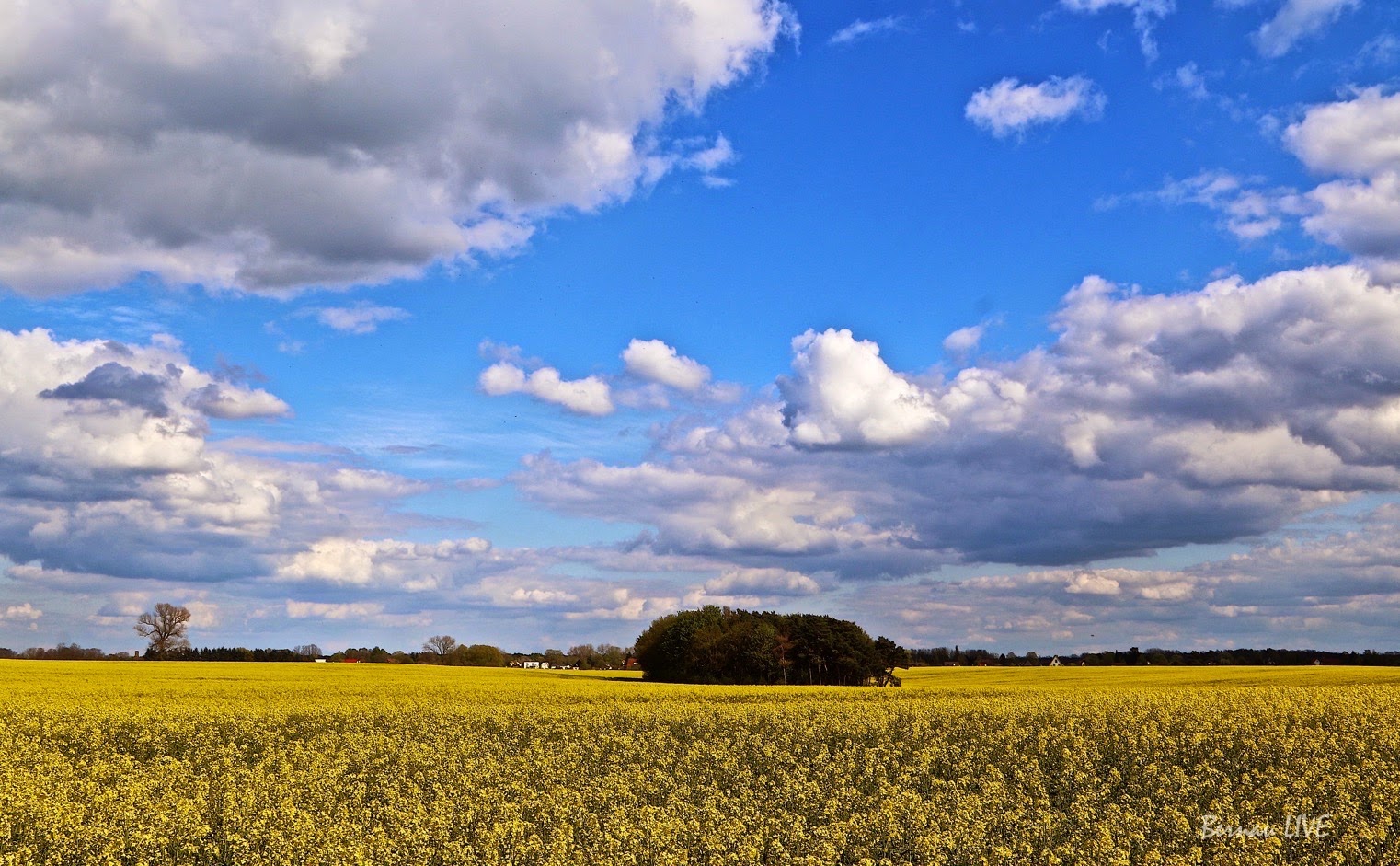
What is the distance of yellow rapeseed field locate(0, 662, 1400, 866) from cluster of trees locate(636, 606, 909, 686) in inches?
2296

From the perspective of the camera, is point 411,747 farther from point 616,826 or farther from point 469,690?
point 469,690

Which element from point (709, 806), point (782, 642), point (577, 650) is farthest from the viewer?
point (577, 650)

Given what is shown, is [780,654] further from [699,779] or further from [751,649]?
[699,779]

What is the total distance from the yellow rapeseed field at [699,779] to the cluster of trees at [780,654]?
58.3 metres

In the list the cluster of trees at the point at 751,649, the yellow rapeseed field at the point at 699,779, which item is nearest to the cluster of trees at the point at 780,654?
the cluster of trees at the point at 751,649

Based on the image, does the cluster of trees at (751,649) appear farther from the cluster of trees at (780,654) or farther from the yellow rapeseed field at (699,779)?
the yellow rapeseed field at (699,779)

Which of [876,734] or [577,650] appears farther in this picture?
[577,650]

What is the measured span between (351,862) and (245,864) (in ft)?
8.64

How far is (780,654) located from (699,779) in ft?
265

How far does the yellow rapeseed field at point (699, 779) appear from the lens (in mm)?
17031

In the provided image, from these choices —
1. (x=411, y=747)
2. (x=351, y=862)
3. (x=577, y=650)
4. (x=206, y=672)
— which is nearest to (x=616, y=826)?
(x=351, y=862)

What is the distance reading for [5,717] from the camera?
36.0 m

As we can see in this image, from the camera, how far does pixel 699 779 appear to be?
2486 cm

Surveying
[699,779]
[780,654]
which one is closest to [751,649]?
[780,654]
